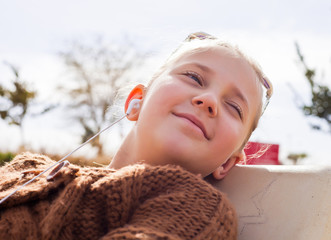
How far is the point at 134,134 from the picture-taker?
1.66 meters

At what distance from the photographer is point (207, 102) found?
4.74 feet

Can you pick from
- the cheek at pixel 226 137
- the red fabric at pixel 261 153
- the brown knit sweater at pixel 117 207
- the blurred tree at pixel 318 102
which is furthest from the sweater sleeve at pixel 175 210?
the blurred tree at pixel 318 102

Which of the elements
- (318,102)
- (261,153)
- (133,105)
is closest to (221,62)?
(133,105)

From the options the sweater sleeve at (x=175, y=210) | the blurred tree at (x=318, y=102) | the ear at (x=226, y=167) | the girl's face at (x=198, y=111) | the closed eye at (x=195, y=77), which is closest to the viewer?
the sweater sleeve at (x=175, y=210)

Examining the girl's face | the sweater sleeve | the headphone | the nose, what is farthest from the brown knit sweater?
the headphone

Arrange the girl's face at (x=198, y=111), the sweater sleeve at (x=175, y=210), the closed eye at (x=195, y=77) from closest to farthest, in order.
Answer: the sweater sleeve at (x=175, y=210) < the girl's face at (x=198, y=111) < the closed eye at (x=195, y=77)

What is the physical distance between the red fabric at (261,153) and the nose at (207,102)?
3.37ft

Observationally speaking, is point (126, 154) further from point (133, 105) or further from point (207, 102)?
point (207, 102)

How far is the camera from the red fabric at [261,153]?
2.47 metres

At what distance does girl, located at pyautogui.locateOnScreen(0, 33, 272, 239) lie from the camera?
1.10 m

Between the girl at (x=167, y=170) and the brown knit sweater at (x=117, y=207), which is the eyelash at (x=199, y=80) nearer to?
the girl at (x=167, y=170)

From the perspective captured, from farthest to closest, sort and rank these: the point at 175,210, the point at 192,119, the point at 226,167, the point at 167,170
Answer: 1. the point at 226,167
2. the point at 192,119
3. the point at 167,170
4. the point at 175,210

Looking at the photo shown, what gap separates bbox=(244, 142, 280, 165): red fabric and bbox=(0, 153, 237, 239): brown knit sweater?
1307 millimetres

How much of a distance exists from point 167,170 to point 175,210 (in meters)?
0.18
